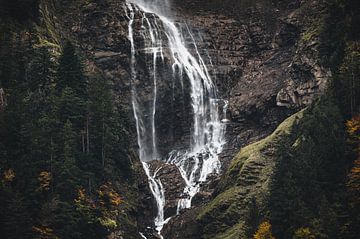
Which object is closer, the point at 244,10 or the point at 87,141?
the point at 87,141

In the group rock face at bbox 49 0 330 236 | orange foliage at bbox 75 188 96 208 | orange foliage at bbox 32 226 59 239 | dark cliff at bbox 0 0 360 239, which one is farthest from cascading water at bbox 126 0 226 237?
orange foliage at bbox 32 226 59 239

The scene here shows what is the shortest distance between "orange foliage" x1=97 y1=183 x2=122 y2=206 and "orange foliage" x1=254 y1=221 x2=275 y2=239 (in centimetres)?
1680

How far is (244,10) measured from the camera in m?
111

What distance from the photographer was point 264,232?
208 ft

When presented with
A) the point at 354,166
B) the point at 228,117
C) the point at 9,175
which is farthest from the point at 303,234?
the point at 228,117

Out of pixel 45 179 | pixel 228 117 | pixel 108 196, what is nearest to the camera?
pixel 45 179

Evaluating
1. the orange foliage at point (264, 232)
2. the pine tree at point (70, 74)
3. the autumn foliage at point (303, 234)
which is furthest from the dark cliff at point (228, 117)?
the pine tree at point (70, 74)

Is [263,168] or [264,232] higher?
[263,168]

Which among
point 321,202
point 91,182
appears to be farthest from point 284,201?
point 91,182

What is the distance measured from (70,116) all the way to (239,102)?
3114 centimetres

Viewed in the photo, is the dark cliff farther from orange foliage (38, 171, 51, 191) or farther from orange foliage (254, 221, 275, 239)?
orange foliage (254, 221, 275, 239)

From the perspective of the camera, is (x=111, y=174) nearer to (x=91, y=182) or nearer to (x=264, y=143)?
(x=91, y=182)

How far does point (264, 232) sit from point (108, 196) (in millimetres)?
18263

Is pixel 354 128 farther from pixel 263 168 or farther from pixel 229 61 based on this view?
pixel 229 61
